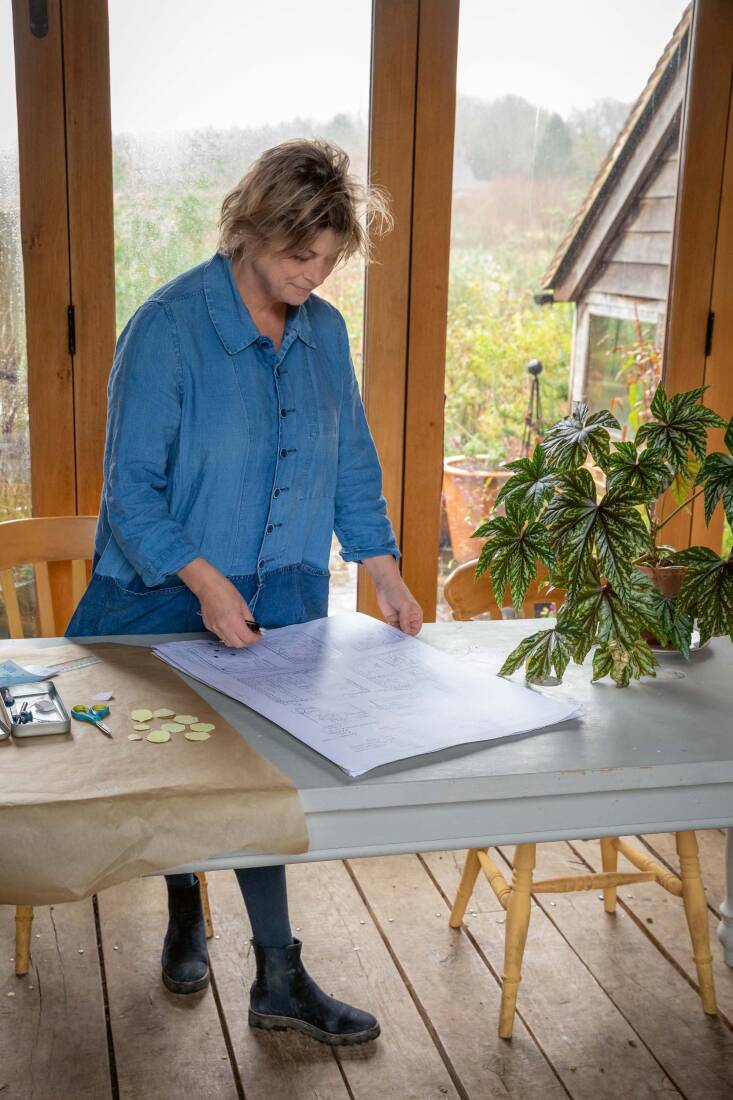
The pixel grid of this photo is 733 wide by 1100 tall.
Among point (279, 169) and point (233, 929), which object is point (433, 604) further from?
point (279, 169)

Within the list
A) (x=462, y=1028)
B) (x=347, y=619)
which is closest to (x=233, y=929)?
(x=462, y=1028)

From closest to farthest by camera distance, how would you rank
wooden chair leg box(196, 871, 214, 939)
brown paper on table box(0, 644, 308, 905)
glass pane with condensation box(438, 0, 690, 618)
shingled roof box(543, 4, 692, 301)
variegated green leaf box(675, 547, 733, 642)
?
brown paper on table box(0, 644, 308, 905), variegated green leaf box(675, 547, 733, 642), wooden chair leg box(196, 871, 214, 939), glass pane with condensation box(438, 0, 690, 618), shingled roof box(543, 4, 692, 301)

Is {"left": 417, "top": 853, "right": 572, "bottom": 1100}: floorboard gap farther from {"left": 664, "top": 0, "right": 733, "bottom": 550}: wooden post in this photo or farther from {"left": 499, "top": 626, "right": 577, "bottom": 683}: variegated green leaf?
{"left": 664, "top": 0, "right": 733, "bottom": 550}: wooden post

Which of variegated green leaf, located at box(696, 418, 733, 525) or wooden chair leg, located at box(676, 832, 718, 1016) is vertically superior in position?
variegated green leaf, located at box(696, 418, 733, 525)

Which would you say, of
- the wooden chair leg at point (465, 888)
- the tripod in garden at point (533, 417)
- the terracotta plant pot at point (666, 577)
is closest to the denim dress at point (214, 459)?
the terracotta plant pot at point (666, 577)

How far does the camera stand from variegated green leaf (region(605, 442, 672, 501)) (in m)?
1.66

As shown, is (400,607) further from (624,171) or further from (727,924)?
(624,171)

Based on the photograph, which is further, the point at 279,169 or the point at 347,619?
the point at 347,619

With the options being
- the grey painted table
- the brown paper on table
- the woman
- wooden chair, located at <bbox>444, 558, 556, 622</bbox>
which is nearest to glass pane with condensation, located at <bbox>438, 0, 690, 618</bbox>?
wooden chair, located at <bbox>444, 558, 556, 622</bbox>

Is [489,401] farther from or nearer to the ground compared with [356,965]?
farther from the ground

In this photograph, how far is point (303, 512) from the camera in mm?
1954

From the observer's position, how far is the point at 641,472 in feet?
5.48

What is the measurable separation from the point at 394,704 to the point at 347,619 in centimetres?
43

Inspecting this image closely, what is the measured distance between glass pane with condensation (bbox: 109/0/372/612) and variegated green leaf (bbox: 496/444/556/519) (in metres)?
1.32
